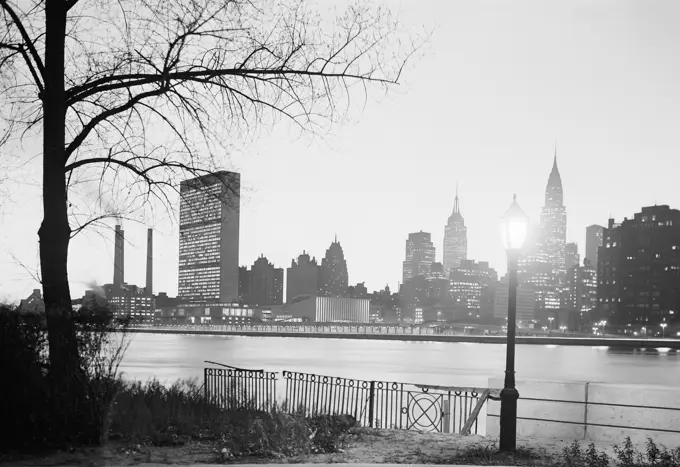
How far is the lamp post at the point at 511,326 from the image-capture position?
12211 millimetres

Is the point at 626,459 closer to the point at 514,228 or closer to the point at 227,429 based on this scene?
the point at 514,228

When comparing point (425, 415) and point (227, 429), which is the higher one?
point (227, 429)

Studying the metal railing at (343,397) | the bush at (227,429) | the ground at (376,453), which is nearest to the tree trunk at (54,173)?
the bush at (227,429)

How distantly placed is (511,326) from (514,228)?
1.67 metres

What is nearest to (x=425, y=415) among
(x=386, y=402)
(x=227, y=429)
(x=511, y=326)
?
(x=386, y=402)

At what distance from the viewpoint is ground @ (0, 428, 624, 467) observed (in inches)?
372

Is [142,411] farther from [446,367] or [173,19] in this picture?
[446,367]

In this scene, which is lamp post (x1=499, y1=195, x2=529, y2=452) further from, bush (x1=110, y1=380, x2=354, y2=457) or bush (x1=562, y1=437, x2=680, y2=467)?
bush (x1=110, y1=380, x2=354, y2=457)

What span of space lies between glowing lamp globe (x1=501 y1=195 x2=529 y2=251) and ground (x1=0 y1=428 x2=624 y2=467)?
3.47 meters

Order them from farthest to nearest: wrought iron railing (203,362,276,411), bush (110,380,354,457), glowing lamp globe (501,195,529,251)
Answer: wrought iron railing (203,362,276,411), glowing lamp globe (501,195,529,251), bush (110,380,354,457)

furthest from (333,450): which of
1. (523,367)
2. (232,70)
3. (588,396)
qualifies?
(523,367)

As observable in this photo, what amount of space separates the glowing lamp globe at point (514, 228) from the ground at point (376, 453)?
347 cm

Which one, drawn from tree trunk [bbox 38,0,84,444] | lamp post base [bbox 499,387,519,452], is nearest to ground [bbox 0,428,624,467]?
lamp post base [bbox 499,387,519,452]

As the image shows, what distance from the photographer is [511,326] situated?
41.1 ft
